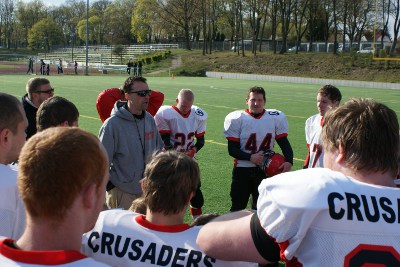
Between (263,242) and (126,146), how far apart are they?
3.29 metres

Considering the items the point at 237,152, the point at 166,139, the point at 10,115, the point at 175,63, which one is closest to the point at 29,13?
the point at 175,63

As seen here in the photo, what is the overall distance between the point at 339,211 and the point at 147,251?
1.02 meters

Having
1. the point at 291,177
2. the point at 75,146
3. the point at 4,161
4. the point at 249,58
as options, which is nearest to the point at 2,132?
the point at 4,161

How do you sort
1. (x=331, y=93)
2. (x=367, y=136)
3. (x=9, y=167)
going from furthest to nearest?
(x=331, y=93) → (x=9, y=167) → (x=367, y=136)

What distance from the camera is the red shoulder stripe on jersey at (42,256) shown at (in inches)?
61.1

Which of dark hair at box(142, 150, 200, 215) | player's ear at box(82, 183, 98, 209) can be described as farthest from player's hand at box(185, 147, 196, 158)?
player's ear at box(82, 183, 98, 209)

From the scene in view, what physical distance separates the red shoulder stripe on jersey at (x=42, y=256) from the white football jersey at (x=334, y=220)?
0.77 m

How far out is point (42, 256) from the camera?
1557 mm

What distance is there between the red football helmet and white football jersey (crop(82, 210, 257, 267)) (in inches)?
133

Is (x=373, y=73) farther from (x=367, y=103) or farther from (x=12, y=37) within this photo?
(x=12, y=37)

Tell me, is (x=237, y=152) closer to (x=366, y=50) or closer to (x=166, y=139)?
(x=166, y=139)

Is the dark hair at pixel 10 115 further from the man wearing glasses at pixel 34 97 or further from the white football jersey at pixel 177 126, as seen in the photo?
the white football jersey at pixel 177 126

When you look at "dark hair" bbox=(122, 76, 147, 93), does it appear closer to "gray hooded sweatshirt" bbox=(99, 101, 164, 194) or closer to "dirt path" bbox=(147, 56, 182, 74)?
"gray hooded sweatshirt" bbox=(99, 101, 164, 194)

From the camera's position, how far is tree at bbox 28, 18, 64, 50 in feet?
320
